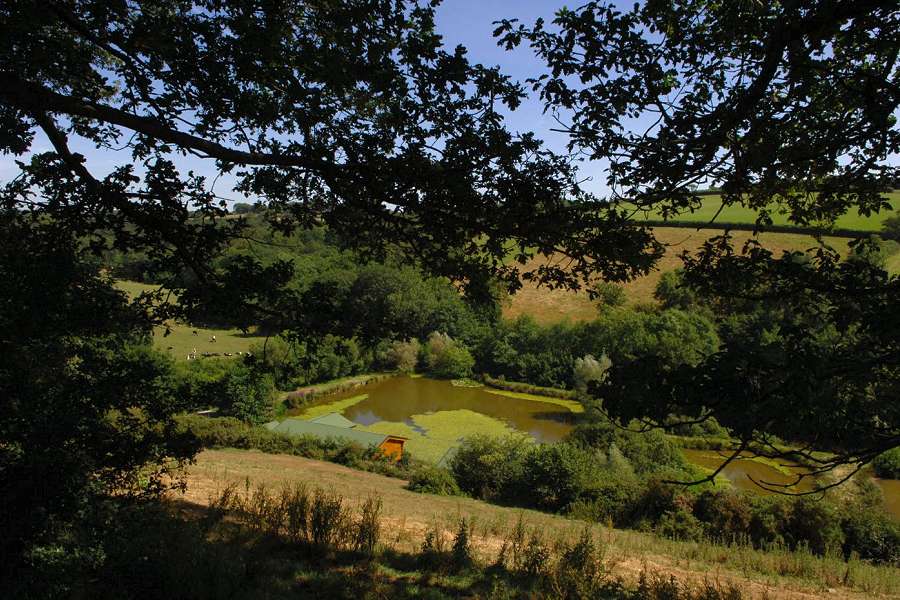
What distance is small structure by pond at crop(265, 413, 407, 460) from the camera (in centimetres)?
2273

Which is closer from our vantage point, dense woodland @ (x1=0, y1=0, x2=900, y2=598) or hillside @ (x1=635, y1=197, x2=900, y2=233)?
dense woodland @ (x1=0, y1=0, x2=900, y2=598)

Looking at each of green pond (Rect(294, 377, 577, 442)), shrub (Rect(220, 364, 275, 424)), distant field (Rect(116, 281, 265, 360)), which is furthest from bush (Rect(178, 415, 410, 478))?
distant field (Rect(116, 281, 265, 360))

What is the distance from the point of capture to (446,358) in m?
45.4

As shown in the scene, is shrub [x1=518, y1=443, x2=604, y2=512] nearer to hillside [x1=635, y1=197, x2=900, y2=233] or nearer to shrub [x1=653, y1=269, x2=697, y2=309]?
hillside [x1=635, y1=197, x2=900, y2=233]

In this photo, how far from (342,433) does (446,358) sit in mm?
21408

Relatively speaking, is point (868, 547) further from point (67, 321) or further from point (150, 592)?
point (67, 321)

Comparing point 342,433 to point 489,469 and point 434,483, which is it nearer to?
point 434,483

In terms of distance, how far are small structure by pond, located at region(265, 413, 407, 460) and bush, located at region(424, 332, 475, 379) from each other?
18235 mm

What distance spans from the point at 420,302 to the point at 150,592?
45.8 meters

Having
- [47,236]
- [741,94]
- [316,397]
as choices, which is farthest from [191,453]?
[316,397]

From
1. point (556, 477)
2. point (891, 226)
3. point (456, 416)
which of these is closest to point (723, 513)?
point (556, 477)

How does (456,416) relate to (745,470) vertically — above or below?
above

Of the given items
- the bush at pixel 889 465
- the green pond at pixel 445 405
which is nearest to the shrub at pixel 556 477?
the green pond at pixel 445 405

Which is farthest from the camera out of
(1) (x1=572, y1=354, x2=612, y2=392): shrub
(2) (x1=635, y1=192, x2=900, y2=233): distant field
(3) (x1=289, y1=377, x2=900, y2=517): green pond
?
(2) (x1=635, y1=192, x2=900, y2=233): distant field
